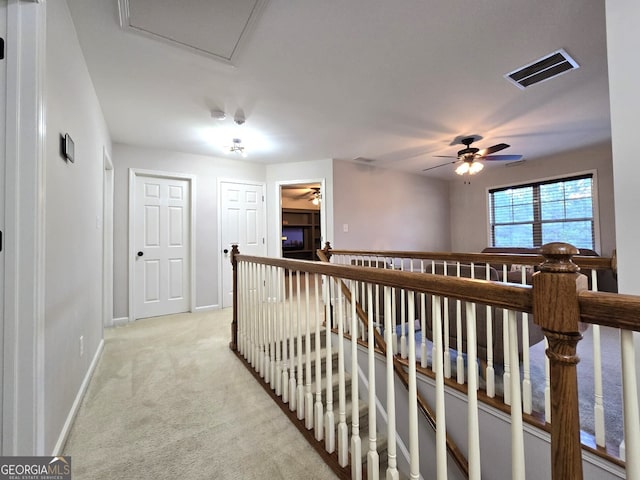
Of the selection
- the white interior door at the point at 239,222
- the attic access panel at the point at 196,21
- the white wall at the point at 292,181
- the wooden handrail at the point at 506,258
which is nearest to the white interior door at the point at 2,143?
the attic access panel at the point at 196,21

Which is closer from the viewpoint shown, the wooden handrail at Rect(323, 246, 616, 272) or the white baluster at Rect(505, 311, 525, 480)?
the white baluster at Rect(505, 311, 525, 480)

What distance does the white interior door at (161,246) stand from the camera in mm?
3707

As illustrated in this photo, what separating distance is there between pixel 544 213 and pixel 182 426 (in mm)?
6112

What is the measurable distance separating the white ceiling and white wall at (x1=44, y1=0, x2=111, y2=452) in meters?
0.30

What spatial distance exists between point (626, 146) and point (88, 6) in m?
2.85

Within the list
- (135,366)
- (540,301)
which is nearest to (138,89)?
(135,366)

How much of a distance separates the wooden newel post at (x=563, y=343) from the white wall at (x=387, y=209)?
395 cm

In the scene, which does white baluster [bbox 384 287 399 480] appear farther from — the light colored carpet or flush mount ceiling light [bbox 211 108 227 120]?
flush mount ceiling light [bbox 211 108 227 120]

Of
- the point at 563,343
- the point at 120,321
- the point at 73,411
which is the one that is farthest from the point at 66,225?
the point at 120,321

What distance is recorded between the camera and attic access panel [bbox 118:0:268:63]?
1.54 metres

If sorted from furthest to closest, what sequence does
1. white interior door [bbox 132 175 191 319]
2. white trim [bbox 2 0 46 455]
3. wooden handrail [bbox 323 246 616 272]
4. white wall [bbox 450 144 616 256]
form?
white wall [bbox 450 144 616 256] < white interior door [bbox 132 175 191 319] < wooden handrail [bbox 323 246 616 272] < white trim [bbox 2 0 46 455]


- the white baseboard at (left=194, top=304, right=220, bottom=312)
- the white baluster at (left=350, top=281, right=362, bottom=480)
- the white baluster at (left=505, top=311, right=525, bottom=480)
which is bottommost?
the white baseboard at (left=194, top=304, right=220, bottom=312)

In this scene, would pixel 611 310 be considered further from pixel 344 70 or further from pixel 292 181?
pixel 292 181

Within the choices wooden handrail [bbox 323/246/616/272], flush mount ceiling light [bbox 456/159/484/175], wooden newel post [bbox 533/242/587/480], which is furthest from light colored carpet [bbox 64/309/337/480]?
flush mount ceiling light [bbox 456/159/484/175]
